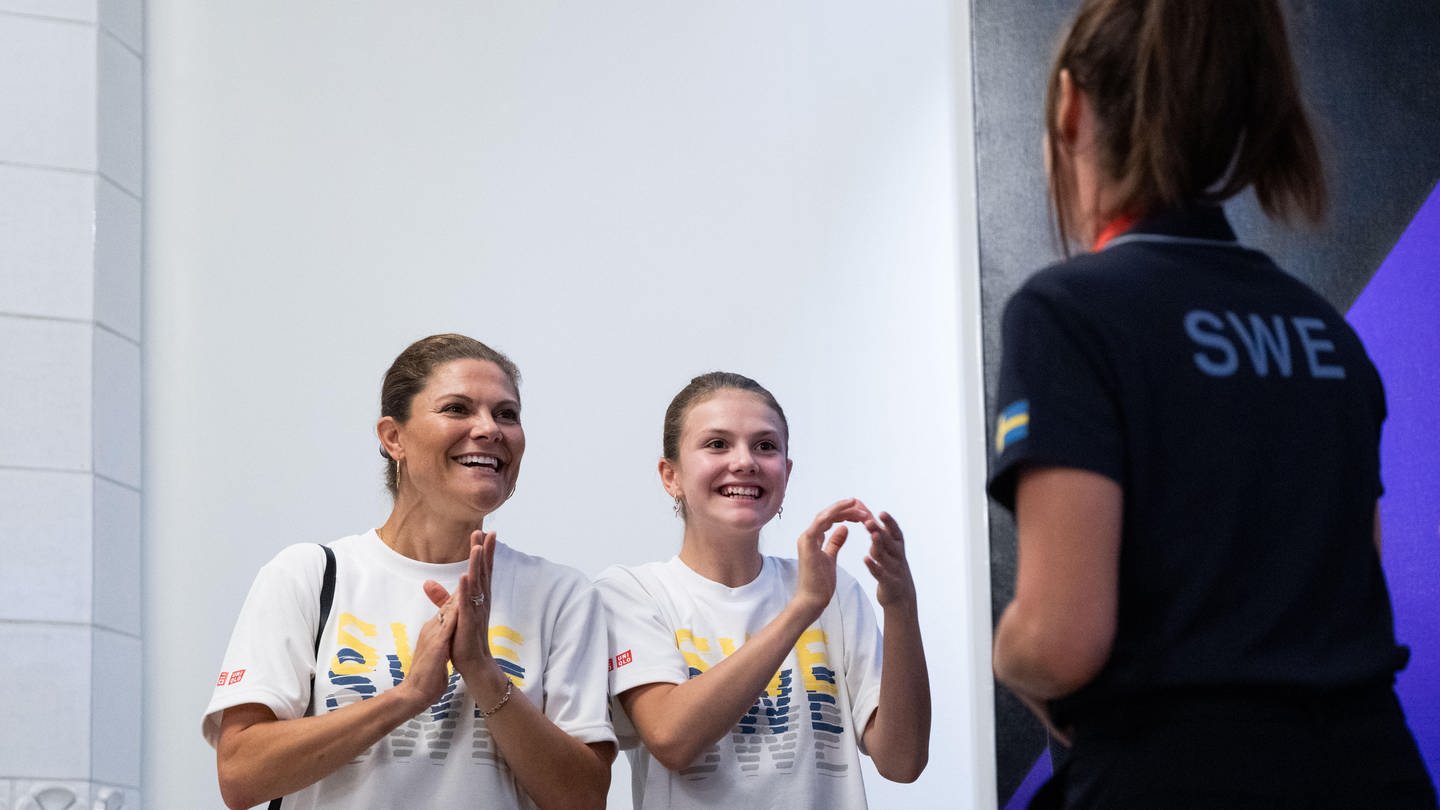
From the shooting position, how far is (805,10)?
10.9 ft

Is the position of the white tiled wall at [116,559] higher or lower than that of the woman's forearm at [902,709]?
higher

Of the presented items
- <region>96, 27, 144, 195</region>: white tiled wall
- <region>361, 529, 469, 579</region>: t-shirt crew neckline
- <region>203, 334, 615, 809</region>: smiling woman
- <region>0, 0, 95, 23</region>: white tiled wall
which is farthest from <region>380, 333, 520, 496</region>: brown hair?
<region>0, 0, 95, 23</region>: white tiled wall

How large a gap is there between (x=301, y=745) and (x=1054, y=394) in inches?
51.7

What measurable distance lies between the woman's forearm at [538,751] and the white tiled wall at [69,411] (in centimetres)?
113

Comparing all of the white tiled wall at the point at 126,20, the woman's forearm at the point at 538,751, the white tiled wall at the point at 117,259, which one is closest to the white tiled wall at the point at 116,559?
the white tiled wall at the point at 117,259

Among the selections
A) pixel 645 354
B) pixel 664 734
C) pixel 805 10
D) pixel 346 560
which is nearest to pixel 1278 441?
pixel 664 734

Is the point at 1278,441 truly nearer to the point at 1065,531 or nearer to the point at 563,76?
the point at 1065,531

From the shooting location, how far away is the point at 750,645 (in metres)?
2.23

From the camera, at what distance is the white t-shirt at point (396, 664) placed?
213cm

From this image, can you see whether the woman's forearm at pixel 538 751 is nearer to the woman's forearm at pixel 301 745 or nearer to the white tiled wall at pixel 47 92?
the woman's forearm at pixel 301 745

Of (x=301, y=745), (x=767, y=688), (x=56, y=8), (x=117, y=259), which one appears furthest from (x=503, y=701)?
(x=56, y=8)

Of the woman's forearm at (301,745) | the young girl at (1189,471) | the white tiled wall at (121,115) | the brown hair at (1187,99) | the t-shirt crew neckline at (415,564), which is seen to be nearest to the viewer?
the young girl at (1189,471)

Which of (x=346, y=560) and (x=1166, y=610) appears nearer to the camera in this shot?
(x=1166, y=610)

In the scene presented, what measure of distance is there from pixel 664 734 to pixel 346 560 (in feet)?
1.77
